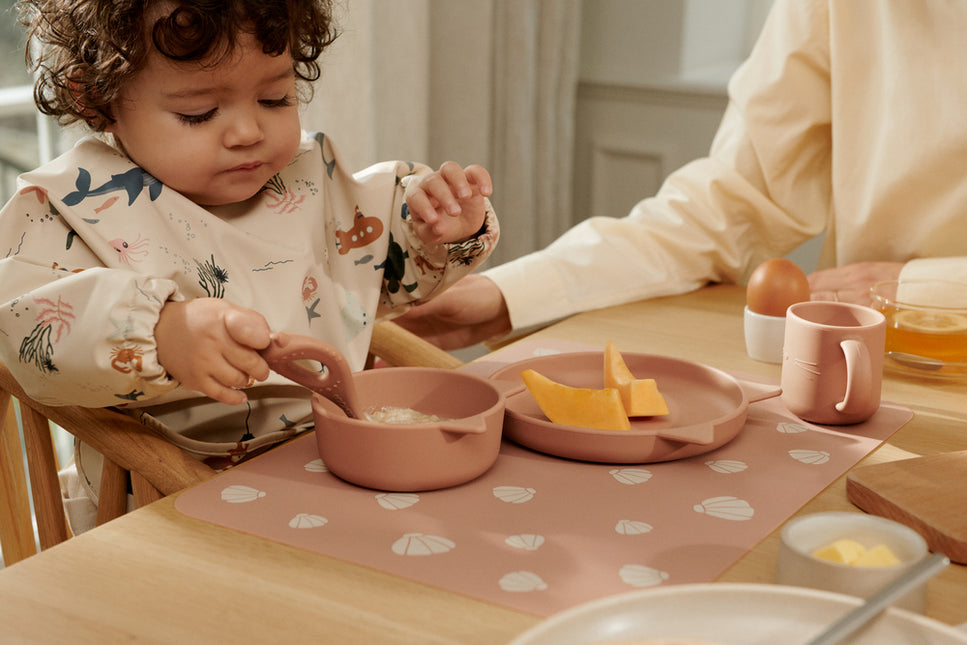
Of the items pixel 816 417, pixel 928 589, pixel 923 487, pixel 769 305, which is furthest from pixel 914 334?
pixel 928 589

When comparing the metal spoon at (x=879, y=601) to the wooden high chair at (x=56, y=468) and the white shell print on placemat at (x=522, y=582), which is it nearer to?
the white shell print on placemat at (x=522, y=582)

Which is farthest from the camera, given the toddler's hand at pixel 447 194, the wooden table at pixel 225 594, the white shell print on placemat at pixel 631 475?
the toddler's hand at pixel 447 194

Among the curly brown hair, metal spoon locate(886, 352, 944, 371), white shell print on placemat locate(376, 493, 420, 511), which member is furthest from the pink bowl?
metal spoon locate(886, 352, 944, 371)

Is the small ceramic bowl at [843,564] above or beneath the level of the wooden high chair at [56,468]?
above

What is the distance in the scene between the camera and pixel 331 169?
4.28ft

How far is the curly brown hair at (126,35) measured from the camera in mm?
995

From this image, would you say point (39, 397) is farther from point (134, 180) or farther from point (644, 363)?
point (644, 363)

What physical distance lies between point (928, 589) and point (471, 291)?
85cm

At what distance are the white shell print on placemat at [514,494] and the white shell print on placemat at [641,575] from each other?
13cm

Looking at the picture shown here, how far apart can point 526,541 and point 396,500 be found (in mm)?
127

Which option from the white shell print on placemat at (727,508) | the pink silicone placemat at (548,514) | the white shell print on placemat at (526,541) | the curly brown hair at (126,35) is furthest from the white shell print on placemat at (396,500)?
the curly brown hair at (126,35)

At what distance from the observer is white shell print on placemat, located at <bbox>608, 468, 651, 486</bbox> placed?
0.85 m

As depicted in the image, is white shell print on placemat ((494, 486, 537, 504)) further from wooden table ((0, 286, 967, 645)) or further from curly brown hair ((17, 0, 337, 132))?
curly brown hair ((17, 0, 337, 132))

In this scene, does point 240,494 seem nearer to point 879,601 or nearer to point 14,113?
point 879,601
